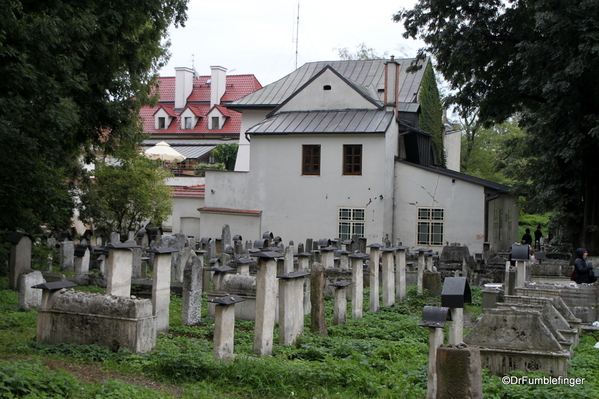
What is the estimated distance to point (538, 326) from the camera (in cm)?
822

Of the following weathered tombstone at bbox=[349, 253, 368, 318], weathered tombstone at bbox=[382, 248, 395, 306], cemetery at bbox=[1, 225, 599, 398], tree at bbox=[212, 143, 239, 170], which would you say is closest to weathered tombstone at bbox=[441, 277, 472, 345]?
cemetery at bbox=[1, 225, 599, 398]

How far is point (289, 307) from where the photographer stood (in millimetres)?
Answer: 10141

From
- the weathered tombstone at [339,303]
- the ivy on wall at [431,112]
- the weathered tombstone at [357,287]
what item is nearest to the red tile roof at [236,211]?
the ivy on wall at [431,112]

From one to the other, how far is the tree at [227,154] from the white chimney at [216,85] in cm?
858

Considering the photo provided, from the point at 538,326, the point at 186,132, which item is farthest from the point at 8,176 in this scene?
the point at 186,132

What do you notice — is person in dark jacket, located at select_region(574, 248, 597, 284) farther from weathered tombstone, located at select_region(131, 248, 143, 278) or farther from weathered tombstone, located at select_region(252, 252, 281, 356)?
weathered tombstone, located at select_region(131, 248, 143, 278)

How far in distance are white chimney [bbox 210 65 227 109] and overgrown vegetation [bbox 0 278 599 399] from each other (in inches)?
1827

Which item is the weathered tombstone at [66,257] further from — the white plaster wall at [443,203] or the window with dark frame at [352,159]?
the white plaster wall at [443,203]

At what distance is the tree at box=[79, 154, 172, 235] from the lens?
2755 centimetres

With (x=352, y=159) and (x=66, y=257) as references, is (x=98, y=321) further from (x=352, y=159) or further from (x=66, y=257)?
(x=352, y=159)

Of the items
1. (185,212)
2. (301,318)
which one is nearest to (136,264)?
(301,318)

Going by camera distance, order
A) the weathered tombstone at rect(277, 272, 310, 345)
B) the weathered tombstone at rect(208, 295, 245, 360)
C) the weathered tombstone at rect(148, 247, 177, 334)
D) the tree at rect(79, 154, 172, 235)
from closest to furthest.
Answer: the weathered tombstone at rect(208, 295, 245, 360)
the weathered tombstone at rect(277, 272, 310, 345)
the weathered tombstone at rect(148, 247, 177, 334)
the tree at rect(79, 154, 172, 235)

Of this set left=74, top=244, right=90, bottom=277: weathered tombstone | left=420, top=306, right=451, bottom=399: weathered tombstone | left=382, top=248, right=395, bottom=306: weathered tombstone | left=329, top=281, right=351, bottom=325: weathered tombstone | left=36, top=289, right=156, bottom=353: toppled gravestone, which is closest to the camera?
left=420, top=306, right=451, bottom=399: weathered tombstone

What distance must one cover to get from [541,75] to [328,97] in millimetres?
14770
